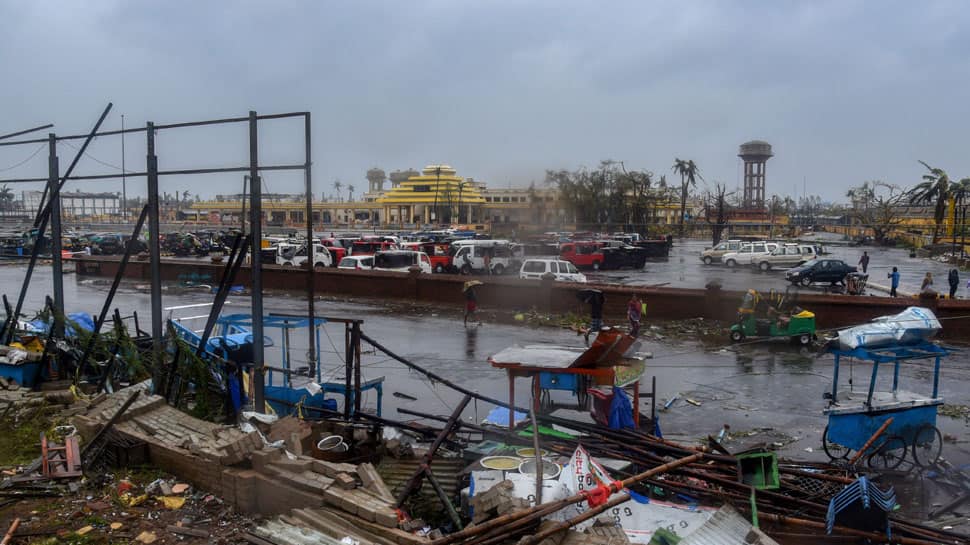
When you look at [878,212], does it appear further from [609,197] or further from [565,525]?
[565,525]

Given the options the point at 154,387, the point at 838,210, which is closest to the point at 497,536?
the point at 154,387

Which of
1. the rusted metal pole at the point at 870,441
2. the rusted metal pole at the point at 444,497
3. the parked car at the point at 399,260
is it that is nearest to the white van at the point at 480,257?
the parked car at the point at 399,260

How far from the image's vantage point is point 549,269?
2742cm

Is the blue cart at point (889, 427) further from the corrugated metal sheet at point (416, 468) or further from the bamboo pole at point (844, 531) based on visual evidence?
the corrugated metal sheet at point (416, 468)

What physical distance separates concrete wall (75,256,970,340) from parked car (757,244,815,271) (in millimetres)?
18566

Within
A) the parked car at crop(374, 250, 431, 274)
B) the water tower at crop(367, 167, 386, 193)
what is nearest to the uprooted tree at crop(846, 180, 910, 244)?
the parked car at crop(374, 250, 431, 274)

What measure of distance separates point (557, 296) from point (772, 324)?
7105mm

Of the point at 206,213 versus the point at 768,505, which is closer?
the point at 768,505

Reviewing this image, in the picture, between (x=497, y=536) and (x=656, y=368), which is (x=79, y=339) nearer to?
(x=497, y=536)

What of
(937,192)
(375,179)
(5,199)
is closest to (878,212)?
(937,192)

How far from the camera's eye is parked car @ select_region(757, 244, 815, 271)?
37469mm

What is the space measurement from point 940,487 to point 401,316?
51.9 feet

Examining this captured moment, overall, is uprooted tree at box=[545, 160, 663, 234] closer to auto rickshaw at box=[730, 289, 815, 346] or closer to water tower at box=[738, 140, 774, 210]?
auto rickshaw at box=[730, 289, 815, 346]

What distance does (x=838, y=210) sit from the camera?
109625 millimetres
